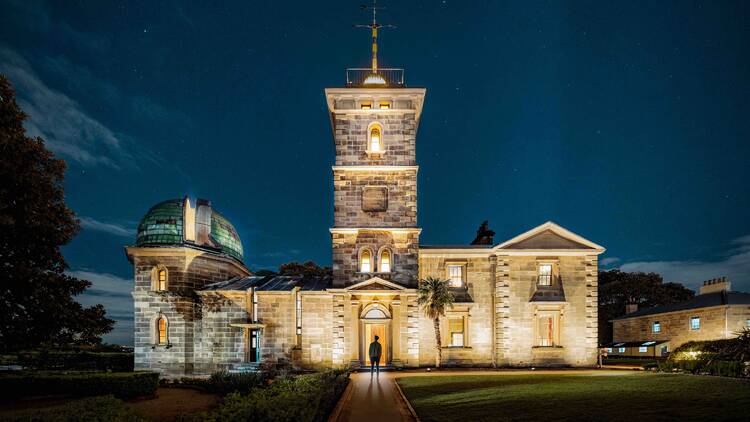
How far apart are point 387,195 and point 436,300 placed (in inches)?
311

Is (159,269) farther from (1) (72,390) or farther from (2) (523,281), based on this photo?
(2) (523,281)

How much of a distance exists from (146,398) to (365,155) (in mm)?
19856

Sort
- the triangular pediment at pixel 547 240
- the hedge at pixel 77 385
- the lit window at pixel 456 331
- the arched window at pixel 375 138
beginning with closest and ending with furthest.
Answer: the hedge at pixel 77 385
the triangular pediment at pixel 547 240
the lit window at pixel 456 331
the arched window at pixel 375 138

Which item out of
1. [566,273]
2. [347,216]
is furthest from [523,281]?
[347,216]

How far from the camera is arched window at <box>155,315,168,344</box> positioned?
30597mm

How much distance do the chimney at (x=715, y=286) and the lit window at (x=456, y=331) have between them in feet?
92.3

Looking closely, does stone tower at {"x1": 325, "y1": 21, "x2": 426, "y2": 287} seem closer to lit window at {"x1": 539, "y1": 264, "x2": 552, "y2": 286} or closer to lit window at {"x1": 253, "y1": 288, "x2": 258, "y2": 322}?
lit window at {"x1": 253, "y1": 288, "x2": 258, "y2": 322}

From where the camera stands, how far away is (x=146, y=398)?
79.5ft

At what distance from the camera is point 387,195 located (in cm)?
3111

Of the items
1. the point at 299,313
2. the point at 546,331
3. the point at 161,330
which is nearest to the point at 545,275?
the point at 546,331

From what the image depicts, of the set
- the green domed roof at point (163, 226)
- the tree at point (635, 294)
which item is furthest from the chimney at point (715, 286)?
the green domed roof at point (163, 226)

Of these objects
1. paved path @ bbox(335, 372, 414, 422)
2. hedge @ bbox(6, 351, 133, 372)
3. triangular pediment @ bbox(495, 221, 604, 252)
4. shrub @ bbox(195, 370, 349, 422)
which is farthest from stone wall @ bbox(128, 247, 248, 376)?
triangular pediment @ bbox(495, 221, 604, 252)

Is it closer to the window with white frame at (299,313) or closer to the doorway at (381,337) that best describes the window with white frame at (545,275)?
the doorway at (381,337)

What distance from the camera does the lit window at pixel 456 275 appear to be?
3194 centimetres
